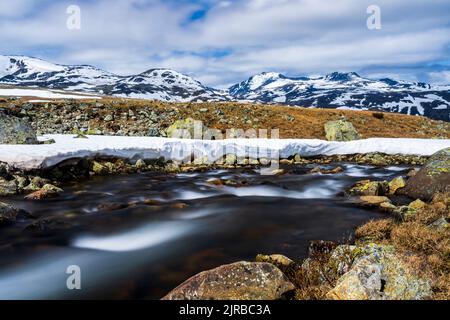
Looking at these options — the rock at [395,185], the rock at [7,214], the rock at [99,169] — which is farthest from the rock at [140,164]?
the rock at [395,185]

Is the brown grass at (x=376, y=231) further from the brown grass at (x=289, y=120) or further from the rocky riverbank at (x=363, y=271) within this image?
the brown grass at (x=289, y=120)

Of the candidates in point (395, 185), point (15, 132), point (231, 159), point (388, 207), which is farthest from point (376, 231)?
A: point (15, 132)

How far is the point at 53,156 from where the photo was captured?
60.6ft

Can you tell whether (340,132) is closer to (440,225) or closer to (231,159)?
(231,159)

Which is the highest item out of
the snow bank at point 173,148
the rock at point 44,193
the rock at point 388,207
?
the snow bank at point 173,148

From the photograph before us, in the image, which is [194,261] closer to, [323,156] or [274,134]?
[323,156]

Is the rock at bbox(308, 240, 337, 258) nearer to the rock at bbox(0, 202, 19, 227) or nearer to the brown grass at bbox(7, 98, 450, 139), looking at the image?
the rock at bbox(0, 202, 19, 227)

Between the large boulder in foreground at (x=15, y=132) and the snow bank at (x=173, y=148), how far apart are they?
Result: 4.23 ft

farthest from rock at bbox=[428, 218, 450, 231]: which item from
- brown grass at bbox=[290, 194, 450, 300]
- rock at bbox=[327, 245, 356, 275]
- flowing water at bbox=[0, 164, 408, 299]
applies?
rock at bbox=[327, 245, 356, 275]

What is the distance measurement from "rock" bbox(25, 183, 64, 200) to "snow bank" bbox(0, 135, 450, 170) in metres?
2.72

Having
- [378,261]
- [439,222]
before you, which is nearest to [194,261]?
[378,261]

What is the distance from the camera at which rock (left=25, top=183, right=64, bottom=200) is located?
14.6 metres

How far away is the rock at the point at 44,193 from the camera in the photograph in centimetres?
1462
